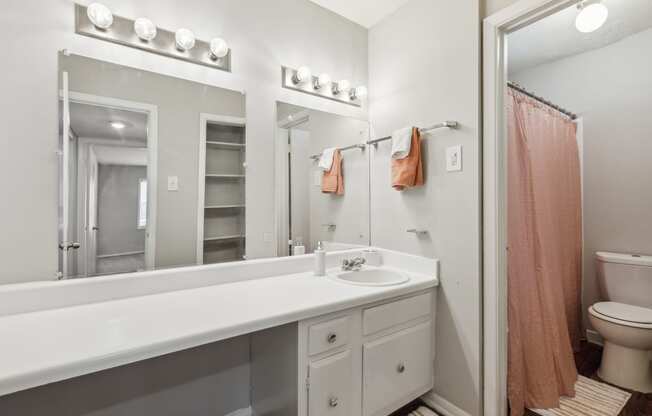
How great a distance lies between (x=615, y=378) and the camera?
6.28 ft

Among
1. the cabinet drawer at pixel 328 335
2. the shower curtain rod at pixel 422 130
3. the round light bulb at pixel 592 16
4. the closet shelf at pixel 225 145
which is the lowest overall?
the cabinet drawer at pixel 328 335

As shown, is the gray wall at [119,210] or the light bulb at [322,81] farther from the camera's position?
the light bulb at [322,81]

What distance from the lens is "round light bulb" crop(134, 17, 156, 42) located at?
1337 mm

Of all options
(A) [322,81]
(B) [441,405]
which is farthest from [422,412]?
(A) [322,81]

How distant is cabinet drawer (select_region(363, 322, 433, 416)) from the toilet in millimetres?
1279

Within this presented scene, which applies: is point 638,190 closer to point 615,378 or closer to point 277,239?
point 615,378

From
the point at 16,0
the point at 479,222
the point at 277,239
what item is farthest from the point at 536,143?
the point at 16,0

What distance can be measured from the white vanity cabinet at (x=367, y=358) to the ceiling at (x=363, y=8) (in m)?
1.85

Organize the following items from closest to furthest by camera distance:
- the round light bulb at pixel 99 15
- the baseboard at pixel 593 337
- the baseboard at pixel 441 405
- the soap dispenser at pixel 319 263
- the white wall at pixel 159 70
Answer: the white wall at pixel 159 70, the round light bulb at pixel 99 15, the baseboard at pixel 441 405, the soap dispenser at pixel 319 263, the baseboard at pixel 593 337

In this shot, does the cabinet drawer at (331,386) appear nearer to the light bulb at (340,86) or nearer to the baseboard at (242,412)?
the baseboard at (242,412)

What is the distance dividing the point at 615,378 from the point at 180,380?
2644mm

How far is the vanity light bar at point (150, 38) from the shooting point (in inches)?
49.8

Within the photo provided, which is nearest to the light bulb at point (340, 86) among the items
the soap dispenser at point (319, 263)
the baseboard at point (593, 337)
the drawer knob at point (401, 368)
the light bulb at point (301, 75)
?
the light bulb at point (301, 75)

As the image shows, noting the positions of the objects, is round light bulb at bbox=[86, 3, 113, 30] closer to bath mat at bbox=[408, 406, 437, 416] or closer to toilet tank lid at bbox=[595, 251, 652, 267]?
bath mat at bbox=[408, 406, 437, 416]
